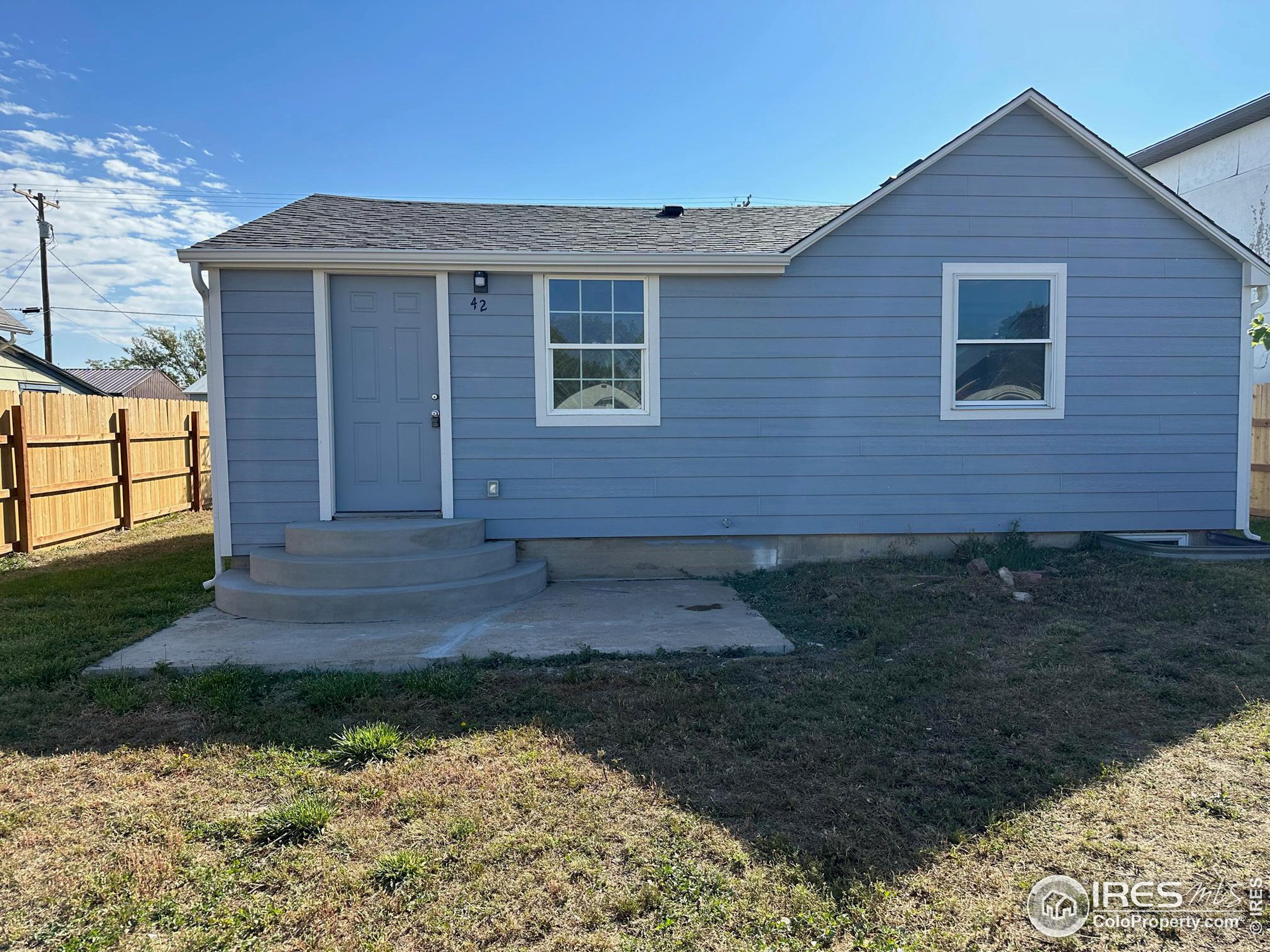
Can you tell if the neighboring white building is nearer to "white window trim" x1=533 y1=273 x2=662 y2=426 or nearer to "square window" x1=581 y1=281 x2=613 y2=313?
"white window trim" x1=533 y1=273 x2=662 y2=426

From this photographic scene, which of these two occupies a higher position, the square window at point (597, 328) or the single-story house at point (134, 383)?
the single-story house at point (134, 383)

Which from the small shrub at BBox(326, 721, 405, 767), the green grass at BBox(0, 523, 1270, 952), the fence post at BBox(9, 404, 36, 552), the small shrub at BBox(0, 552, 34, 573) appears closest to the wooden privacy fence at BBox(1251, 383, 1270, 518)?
the green grass at BBox(0, 523, 1270, 952)

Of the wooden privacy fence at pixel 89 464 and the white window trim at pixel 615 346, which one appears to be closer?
the white window trim at pixel 615 346

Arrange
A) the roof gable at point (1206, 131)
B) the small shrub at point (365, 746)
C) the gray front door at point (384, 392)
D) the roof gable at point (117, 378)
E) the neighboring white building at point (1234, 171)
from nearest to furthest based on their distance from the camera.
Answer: the small shrub at point (365, 746) → the gray front door at point (384, 392) → the roof gable at point (1206, 131) → the neighboring white building at point (1234, 171) → the roof gable at point (117, 378)

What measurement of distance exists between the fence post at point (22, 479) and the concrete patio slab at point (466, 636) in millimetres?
4346

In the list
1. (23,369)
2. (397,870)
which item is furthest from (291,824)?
(23,369)

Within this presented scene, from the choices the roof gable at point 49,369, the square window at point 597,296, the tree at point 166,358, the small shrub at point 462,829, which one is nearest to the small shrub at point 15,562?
the square window at point 597,296

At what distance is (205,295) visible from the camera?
20.6 feet

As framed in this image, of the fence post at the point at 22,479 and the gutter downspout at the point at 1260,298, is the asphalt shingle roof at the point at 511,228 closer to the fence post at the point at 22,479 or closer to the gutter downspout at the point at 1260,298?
the fence post at the point at 22,479

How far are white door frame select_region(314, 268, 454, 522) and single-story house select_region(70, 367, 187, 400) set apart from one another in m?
24.5

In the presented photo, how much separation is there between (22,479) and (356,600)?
5601 millimetres

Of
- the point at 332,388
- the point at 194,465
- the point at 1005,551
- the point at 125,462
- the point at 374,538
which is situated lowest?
the point at 1005,551

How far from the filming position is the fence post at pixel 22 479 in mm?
8133

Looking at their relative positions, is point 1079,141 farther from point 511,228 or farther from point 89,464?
point 89,464
